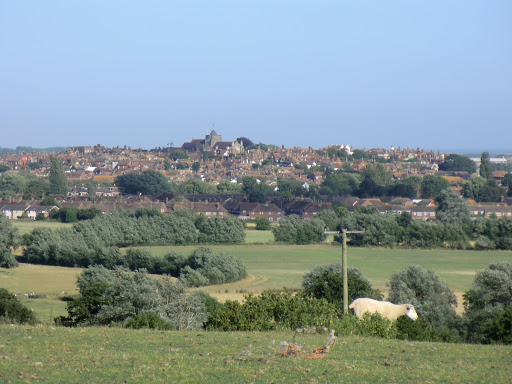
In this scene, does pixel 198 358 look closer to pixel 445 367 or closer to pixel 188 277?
pixel 445 367

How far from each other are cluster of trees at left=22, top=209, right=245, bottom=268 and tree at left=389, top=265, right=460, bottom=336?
66.8ft

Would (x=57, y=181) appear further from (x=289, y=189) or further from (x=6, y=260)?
(x=6, y=260)

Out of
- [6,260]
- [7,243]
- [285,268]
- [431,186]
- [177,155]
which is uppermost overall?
[177,155]

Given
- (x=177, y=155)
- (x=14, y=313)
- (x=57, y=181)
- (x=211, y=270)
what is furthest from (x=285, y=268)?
(x=177, y=155)

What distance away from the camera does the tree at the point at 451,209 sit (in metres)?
61.6

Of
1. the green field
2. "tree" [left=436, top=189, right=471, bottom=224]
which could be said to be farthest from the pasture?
"tree" [left=436, top=189, right=471, bottom=224]

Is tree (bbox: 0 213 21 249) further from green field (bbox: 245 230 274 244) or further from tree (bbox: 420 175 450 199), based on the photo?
tree (bbox: 420 175 450 199)

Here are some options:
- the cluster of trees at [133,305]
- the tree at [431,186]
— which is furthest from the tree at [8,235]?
the tree at [431,186]

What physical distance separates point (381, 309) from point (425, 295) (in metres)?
6.07

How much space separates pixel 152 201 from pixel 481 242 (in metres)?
44.3

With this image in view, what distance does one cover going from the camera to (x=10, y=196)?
292 feet

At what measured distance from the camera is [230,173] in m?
144

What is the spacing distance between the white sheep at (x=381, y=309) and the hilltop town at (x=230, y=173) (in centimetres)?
5544

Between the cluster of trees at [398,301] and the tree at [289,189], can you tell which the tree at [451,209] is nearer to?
the tree at [289,189]
